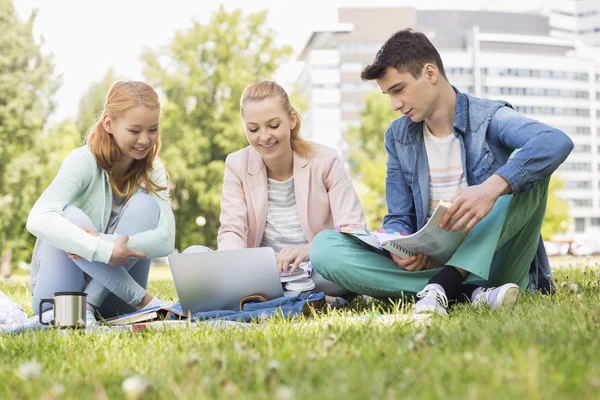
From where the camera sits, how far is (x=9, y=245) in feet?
80.7

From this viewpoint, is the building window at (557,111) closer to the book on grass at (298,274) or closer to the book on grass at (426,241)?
the book on grass at (298,274)

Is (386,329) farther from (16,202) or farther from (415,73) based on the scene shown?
(16,202)

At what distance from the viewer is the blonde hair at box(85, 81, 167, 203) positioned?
3.90 m

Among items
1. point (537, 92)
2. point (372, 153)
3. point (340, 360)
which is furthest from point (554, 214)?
point (340, 360)

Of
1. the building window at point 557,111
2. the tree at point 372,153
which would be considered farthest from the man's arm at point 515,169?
the building window at point 557,111

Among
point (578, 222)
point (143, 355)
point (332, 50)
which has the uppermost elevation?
point (332, 50)

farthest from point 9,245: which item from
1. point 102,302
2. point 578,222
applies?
point 578,222

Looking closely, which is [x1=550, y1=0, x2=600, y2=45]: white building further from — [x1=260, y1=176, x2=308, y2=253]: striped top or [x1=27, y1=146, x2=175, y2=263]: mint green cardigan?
[x1=27, y1=146, x2=175, y2=263]: mint green cardigan

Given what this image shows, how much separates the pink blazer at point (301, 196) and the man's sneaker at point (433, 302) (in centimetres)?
93

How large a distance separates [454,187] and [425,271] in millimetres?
495

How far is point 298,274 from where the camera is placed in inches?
163

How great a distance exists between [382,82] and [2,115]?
2230 cm

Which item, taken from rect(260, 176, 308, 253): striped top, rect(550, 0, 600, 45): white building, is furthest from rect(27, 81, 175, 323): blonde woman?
rect(550, 0, 600, 45): white building

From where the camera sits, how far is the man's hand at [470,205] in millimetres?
3146
